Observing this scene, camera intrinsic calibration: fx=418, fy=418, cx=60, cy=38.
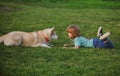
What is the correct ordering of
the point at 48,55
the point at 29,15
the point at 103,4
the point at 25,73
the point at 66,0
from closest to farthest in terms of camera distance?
1. the point at 25,73
2. the point at 48,55
3. the point at 29,15
4. the point at 103,4
5. the point at 66,0

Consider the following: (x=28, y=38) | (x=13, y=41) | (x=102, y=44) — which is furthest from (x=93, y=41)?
(x=13, y=41)

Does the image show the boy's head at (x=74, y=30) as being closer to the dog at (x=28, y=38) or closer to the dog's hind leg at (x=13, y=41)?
the dog at (x=28, y=38)

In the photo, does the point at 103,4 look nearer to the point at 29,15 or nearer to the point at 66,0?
the point at 66,0

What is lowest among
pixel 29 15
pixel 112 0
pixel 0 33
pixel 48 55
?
pixel 112 0

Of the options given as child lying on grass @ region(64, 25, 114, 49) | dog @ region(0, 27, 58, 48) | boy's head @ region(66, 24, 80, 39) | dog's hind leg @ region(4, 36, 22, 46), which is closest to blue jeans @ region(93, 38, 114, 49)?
child lying on grass @ region(64, 25, 114, 49)

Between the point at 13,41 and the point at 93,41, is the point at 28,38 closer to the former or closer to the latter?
the point at 13,41

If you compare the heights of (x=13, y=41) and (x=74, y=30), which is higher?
(x=74, y=30)

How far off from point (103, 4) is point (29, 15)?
9546mm

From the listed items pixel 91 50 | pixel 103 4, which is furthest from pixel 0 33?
pixel 103 4

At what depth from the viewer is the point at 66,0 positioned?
101ft

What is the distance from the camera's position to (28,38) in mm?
11055

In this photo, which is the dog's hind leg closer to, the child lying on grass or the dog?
the dog

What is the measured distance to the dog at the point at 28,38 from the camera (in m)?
10.8

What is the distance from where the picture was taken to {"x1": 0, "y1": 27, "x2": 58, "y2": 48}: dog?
35.5 feet
